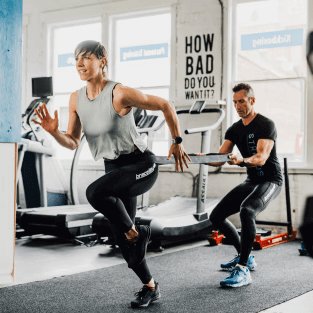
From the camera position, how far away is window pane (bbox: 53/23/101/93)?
8086mm

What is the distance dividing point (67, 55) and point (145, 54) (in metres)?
1.54

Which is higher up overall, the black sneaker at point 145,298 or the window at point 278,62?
the window at point 278,62

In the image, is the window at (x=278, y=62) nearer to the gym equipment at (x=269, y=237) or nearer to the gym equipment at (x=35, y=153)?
the gym equipment at (x=269, y=237)

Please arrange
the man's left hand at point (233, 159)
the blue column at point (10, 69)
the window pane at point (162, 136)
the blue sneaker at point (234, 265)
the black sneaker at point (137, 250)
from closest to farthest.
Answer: the black sneaker at point (137, 250) < the man's left hand at point (233, 159) < the blue column at point (10, 69) < the blue sneaker at point (234, 265) < the window pane at point (162, 136)

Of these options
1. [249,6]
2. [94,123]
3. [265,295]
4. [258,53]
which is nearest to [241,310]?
[265,295]

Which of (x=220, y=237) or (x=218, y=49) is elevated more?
(x=218, y=49)

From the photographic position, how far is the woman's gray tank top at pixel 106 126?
2674 millimetres

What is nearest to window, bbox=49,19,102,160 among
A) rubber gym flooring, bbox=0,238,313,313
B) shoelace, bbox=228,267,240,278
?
rubber gym flooring, bbox=0,238,313,313

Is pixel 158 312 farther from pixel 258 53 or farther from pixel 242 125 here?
pixel 258 53

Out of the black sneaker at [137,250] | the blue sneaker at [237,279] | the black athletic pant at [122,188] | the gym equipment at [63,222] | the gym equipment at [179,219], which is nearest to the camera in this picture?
the black athletic pant at [122,188]

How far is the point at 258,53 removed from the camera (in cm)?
656

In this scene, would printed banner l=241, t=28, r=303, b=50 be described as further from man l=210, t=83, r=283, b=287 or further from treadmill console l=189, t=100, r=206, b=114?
man l=210, t=83, r=283, b=287

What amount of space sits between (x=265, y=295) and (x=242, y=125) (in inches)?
54.2

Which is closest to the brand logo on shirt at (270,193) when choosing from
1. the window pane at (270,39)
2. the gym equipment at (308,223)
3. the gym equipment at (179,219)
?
the gym equipment at (179,219)
